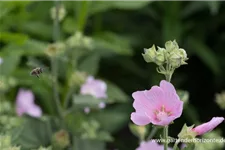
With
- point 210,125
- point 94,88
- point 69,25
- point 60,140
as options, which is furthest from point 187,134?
point 69,25

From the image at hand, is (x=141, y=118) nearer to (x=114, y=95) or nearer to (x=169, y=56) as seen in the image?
(x=169, y=56)

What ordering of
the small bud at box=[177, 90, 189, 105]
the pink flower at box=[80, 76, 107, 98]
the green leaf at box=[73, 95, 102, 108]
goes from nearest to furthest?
the small bud at box=[177, 90, 189, 105]
the green leaf at box=[73, 95, 102, 108]
the pink flower at box=[80, 76, 107, 98]

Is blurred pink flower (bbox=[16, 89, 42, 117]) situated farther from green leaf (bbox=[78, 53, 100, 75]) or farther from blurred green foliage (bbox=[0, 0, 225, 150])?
green leaf (bbox=[78, 53, 100, 75])

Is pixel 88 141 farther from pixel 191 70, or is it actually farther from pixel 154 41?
pixel 191 70

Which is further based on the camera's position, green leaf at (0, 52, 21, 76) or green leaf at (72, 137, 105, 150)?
green leaf at (0, 52, 21, 76)

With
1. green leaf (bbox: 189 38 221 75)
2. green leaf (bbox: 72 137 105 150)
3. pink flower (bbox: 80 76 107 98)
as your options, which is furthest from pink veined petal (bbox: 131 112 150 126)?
green leaf (bbox: 189 38 221 75)

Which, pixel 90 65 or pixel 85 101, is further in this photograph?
pixel 90 65
